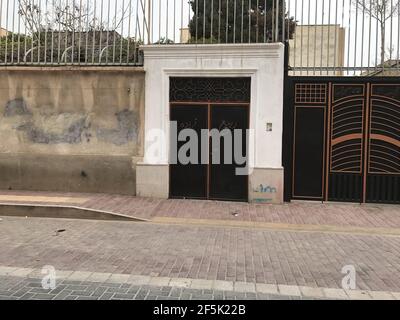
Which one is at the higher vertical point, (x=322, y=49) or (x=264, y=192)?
(x=322, y=49)

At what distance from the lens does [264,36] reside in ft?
33.7

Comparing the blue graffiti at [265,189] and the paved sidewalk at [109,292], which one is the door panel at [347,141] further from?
the paved sidewalk at [109,292]

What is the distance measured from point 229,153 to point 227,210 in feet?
4.88

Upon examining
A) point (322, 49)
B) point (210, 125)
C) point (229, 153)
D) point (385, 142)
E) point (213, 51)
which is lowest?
point (229, 153)

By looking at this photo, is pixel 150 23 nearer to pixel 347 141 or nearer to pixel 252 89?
pixel 252 89

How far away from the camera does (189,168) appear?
1045 centimetres

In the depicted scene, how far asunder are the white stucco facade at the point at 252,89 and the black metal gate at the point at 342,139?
338 millimetres

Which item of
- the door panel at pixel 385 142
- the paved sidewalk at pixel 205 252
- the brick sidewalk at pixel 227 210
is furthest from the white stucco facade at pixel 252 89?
the paved sidewalk at pixel 205 252

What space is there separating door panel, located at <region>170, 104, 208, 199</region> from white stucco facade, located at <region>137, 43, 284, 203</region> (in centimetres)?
22

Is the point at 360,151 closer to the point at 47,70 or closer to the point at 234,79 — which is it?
the point at 234,79

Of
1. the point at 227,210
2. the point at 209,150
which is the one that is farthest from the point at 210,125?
the point at 227,210

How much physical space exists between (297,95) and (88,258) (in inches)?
245

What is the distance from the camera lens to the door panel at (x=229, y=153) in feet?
33.5

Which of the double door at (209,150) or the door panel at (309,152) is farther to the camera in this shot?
the double door at (209,150)
